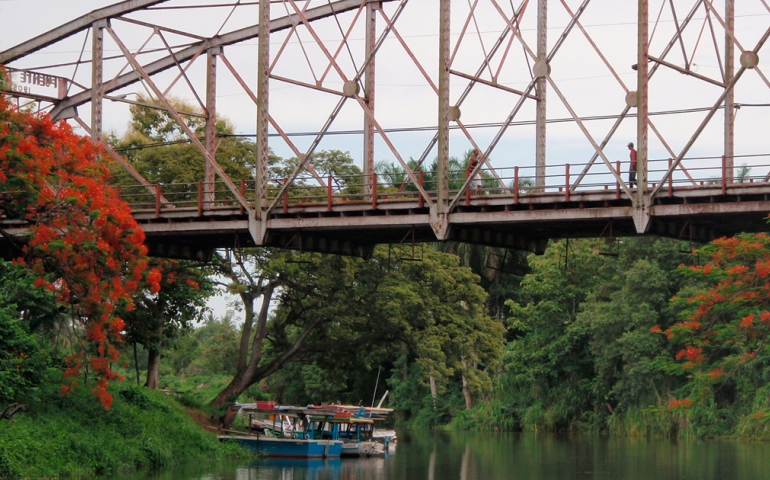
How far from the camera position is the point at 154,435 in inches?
1645

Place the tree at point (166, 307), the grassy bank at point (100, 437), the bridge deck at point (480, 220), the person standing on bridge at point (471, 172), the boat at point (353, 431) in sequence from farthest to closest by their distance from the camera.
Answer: the boat at point (353, 431) → the tree at point (166, 307) → the person standing on bridge at point (471, 172) → the grassy bank at point (100, 437) → the bridge deck at point (480, 220)

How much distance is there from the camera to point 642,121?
110 ft

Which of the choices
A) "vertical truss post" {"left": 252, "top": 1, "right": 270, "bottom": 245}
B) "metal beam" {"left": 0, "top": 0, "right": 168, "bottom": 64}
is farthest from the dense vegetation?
"metal beam" {"left": 0, "top": 0, "right": 168, "bottom": 64}

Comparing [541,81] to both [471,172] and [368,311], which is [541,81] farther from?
[368,311]

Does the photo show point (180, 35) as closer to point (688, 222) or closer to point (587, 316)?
point (688, 222)

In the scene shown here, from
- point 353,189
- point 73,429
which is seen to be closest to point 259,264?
point 353,189

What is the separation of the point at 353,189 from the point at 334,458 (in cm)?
1101

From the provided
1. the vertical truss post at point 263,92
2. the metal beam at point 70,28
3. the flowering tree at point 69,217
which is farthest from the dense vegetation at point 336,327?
the metal beam at point 70,28

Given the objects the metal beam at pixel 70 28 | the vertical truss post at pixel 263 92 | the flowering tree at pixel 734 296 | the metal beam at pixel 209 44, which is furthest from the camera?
the metal beam at pixel 70 28

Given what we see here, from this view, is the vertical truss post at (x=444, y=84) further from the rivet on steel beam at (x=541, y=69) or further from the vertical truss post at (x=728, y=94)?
the vertical truss post at (x=728, y=94)

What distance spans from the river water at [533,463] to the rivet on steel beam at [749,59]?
567 inches

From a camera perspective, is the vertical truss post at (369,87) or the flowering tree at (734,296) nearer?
the flowering tree at (734,296)

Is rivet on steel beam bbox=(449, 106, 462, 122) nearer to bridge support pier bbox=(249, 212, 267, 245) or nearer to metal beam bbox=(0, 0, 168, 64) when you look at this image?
bridge support pier bbox=(249, 212, 267, 245)

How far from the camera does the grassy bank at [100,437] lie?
112 feet
